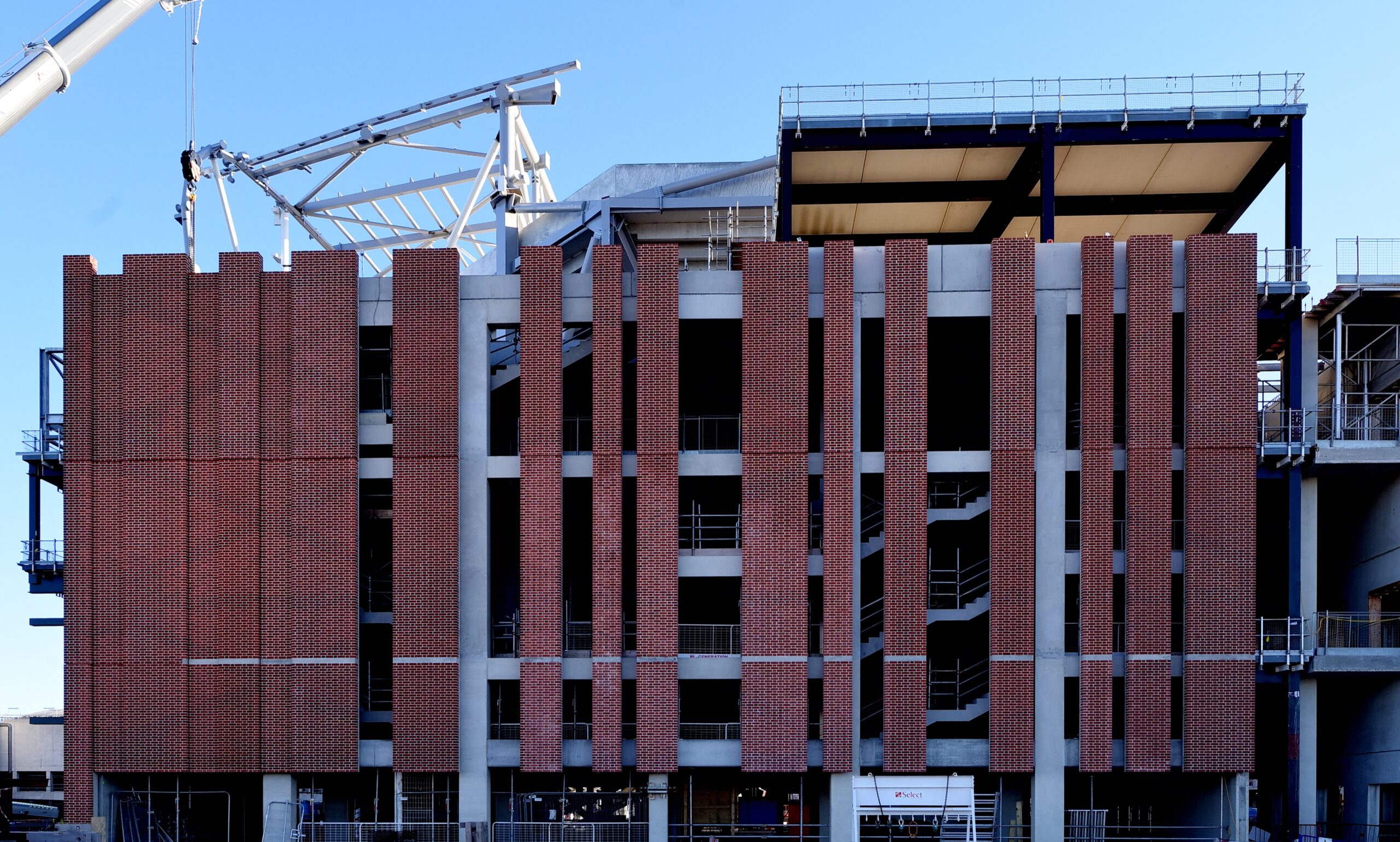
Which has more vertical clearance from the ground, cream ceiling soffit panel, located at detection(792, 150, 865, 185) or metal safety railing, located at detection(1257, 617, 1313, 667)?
cream ceiling soffit panel, located at detection(792, 150, 865, 185)

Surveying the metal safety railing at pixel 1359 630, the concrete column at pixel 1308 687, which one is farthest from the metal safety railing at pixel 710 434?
the metal safety railing at pixel 1359 630

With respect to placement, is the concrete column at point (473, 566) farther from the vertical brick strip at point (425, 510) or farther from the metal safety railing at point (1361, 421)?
the metal safety railing at point (1361, 421)

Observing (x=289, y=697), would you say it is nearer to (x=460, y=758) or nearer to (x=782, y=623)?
(x=460, y=758)

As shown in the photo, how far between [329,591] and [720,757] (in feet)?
44.5

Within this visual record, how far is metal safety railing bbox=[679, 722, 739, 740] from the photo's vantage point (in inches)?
1537

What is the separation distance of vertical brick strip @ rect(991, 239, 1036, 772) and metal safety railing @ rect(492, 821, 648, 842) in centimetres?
1151

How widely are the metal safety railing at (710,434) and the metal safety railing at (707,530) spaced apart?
6.85 ft

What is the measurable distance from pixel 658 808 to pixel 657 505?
951cm

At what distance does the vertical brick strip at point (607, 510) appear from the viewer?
3828cm

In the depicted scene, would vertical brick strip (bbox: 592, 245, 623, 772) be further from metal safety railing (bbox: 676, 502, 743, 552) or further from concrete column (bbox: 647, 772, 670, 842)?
metal safety railing (bbox: 676, 502, 743, 552)

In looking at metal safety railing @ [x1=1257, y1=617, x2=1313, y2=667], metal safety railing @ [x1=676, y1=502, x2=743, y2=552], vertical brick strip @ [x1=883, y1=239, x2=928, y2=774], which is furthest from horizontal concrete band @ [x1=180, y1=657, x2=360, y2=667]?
metal safety railing @ [x1=1257, y1=617, x2=1313, y2=667]

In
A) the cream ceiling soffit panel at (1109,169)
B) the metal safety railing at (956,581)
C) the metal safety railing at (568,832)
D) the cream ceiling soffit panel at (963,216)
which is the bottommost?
the metal safety railing at (568,832)

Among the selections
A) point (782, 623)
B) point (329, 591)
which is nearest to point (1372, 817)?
point (782, 623)

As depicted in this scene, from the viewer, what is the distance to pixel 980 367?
147ft
